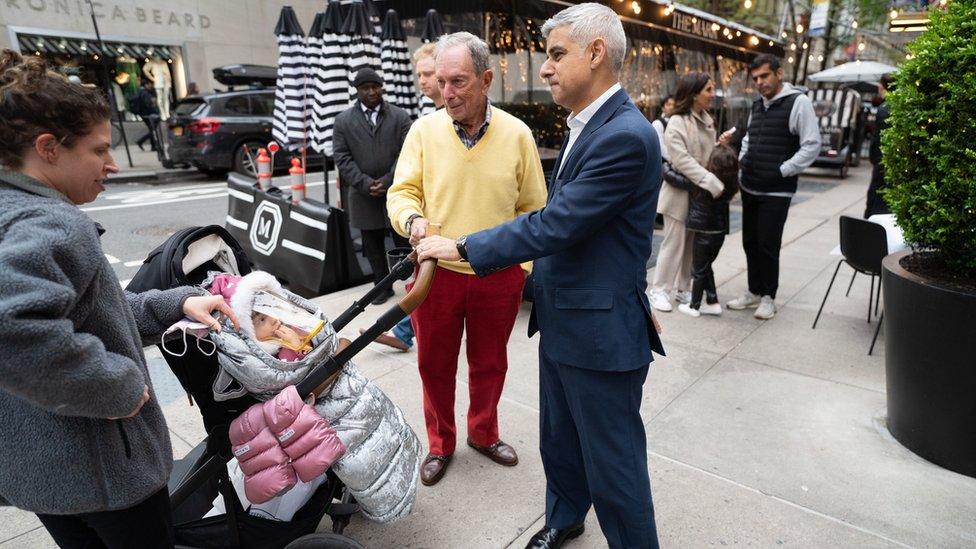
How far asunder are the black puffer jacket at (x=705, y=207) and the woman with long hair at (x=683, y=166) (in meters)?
0.07

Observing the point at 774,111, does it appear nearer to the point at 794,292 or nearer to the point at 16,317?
the point at 794,292

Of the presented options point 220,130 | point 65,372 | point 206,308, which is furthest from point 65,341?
point 220,130

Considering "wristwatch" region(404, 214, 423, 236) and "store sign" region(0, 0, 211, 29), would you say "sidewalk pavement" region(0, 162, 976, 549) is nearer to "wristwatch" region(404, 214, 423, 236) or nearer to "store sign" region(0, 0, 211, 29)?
"wristwatch" region(404, 214, 423, 236)

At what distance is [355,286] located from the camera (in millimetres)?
5551

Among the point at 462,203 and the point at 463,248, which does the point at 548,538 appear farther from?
the point at 462,203

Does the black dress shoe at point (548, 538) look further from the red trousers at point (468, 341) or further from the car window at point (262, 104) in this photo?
the car window at point (262, 104)

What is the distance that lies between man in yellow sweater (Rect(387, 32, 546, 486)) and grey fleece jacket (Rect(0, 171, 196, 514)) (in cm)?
125

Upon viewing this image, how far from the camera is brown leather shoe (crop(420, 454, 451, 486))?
2771mm

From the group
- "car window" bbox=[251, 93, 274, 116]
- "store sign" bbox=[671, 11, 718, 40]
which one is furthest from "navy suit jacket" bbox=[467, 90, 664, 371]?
"car window" bbox=[251, 93, 274, 116]

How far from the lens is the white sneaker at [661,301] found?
16.5ft

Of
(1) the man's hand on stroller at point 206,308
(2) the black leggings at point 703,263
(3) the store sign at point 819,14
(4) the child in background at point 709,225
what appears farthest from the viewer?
(3) the store sign at point 819,14

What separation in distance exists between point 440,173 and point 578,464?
1322mm

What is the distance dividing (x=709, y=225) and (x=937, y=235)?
205cm

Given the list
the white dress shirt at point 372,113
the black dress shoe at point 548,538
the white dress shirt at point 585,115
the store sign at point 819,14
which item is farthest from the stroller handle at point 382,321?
the store sign at point 819,14
